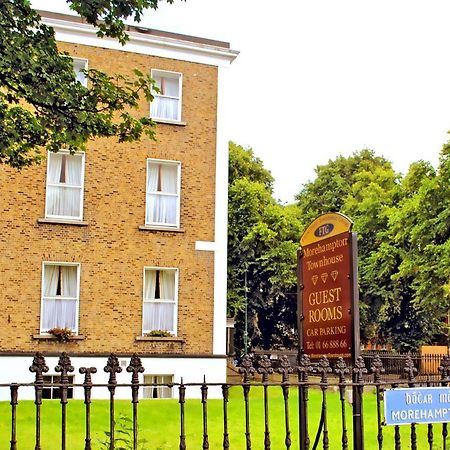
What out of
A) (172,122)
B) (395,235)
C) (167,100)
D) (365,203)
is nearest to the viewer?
(172,122)

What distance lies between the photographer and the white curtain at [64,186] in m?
23.3

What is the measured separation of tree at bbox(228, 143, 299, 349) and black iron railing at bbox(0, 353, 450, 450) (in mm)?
17736

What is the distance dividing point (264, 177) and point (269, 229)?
5787mm

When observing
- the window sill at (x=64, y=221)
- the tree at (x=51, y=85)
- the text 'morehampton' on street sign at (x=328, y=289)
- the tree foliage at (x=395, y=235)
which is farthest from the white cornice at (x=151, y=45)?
the text 'morehampton' on street sign at (x=328, y=289)

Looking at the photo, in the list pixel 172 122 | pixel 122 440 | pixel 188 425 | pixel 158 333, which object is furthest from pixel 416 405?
pixel 172 122

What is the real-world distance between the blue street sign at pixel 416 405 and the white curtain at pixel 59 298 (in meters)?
16.8

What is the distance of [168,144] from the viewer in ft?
80.7

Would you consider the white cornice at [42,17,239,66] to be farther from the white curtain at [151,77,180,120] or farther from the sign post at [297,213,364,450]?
the sign post at [297,213,364,450]

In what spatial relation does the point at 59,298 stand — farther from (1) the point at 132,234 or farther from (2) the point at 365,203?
(2) the point at 365,203

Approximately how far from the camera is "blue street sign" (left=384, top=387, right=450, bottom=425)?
24.1 feet

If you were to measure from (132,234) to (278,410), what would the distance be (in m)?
7.95

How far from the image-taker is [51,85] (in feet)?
29.8

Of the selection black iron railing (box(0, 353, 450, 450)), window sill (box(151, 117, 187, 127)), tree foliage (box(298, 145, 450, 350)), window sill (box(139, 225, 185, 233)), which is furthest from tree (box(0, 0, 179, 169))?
tree foliage (box(298, 145, 450, 350))

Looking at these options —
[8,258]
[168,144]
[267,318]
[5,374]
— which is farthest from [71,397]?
[267,318]
